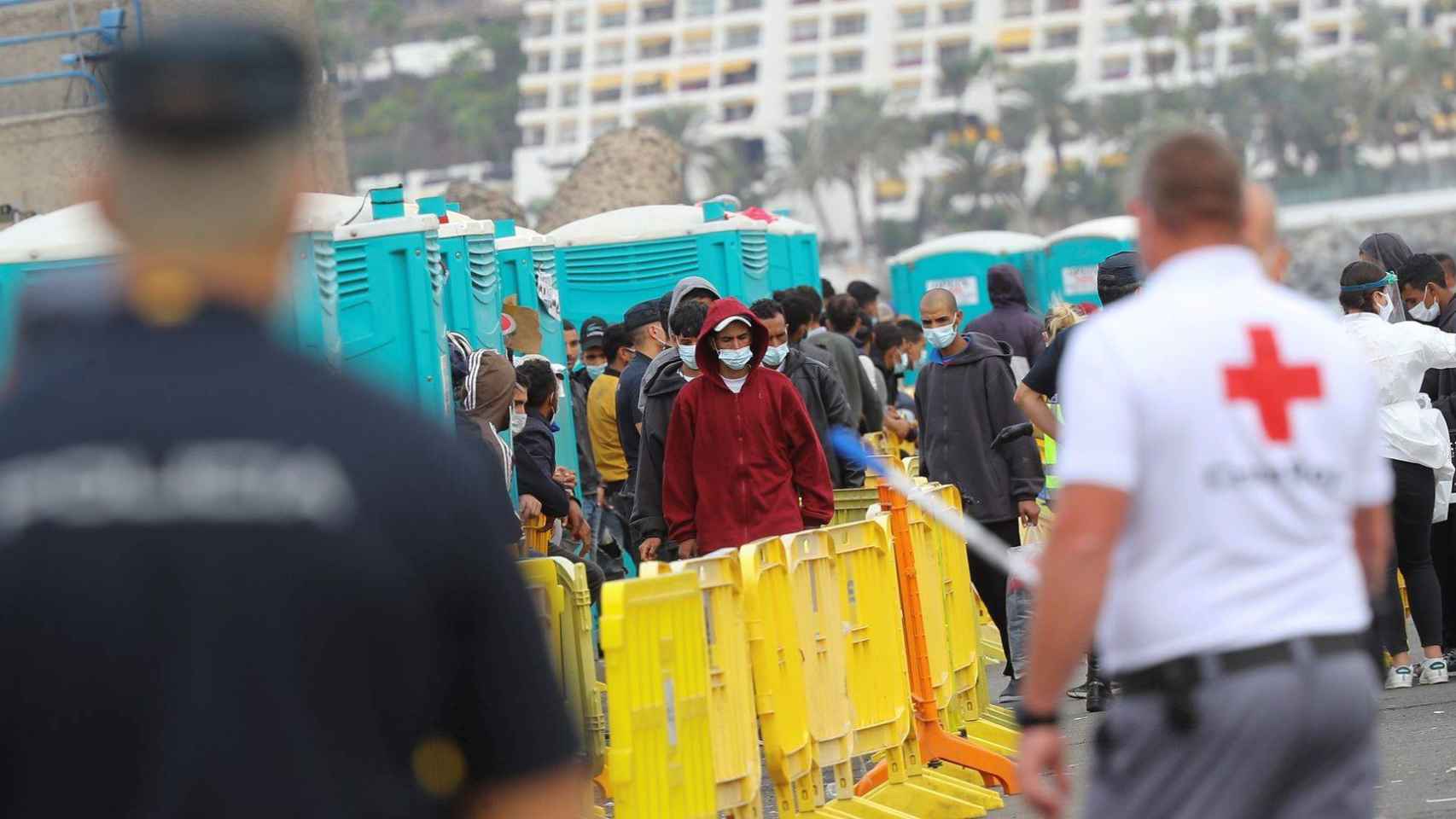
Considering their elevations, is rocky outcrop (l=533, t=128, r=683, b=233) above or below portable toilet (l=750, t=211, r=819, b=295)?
above

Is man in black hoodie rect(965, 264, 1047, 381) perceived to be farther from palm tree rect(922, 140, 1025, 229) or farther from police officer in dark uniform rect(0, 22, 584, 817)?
palm tree rect(922, 140, 1025, 229)

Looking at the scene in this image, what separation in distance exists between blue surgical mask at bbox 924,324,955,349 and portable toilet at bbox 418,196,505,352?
7.41 feet

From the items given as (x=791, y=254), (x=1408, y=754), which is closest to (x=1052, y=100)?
(x=791, y=254)

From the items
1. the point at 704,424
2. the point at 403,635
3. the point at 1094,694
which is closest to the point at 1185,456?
the point at 403,635

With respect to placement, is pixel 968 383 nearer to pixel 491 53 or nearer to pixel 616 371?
pixel 616 371

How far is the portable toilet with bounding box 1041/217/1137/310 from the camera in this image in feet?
94.9

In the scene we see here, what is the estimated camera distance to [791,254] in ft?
61.9

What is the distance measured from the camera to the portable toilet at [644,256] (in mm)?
15508

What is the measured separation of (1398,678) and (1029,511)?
179cm

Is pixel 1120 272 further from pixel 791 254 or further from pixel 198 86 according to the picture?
pixel 791 254

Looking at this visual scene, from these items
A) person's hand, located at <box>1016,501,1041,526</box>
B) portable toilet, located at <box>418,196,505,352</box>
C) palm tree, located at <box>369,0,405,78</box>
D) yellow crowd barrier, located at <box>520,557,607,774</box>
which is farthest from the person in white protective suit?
palm tree, located at <box>369,0,405,78</box>

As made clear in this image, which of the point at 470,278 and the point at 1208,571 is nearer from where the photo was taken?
the point at 1208,571

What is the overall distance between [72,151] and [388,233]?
822cm

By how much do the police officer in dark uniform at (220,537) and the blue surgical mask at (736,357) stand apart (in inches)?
263
